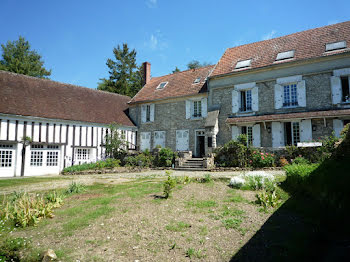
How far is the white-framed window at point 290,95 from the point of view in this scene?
46.0 ft

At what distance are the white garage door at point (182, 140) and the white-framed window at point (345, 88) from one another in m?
9.89

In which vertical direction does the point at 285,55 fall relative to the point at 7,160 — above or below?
above

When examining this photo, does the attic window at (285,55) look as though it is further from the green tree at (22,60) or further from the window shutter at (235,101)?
the green tree at (22,60)

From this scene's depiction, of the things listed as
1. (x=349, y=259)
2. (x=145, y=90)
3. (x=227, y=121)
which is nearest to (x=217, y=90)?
(x=227, y=121)

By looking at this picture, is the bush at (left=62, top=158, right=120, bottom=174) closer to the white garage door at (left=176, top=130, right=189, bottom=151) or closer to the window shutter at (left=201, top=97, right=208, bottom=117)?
the white garage door at (left=176, top=130, right=189, bottom=151)

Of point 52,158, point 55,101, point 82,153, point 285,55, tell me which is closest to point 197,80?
point 285,55

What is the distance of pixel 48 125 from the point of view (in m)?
15.6

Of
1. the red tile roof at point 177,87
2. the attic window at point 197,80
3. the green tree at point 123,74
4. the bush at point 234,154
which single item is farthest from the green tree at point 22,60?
the bush at point 234,154

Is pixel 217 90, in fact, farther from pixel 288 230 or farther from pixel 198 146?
pixel 288 230

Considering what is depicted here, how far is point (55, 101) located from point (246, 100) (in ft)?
44.5

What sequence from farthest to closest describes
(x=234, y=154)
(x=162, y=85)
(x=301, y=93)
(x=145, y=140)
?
1. (x=162, y=85)
2. (x=145, y=140)
3. (x=301, y=93)
4. (x=234, y=154)

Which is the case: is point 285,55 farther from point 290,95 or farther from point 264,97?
point 264,97

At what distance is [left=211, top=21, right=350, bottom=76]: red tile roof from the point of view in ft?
45.2

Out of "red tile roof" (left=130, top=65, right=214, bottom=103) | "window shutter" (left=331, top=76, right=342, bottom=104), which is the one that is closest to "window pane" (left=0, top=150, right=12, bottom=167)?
"red tile roof" (left=130, top=65, right=214, bottom=103)
